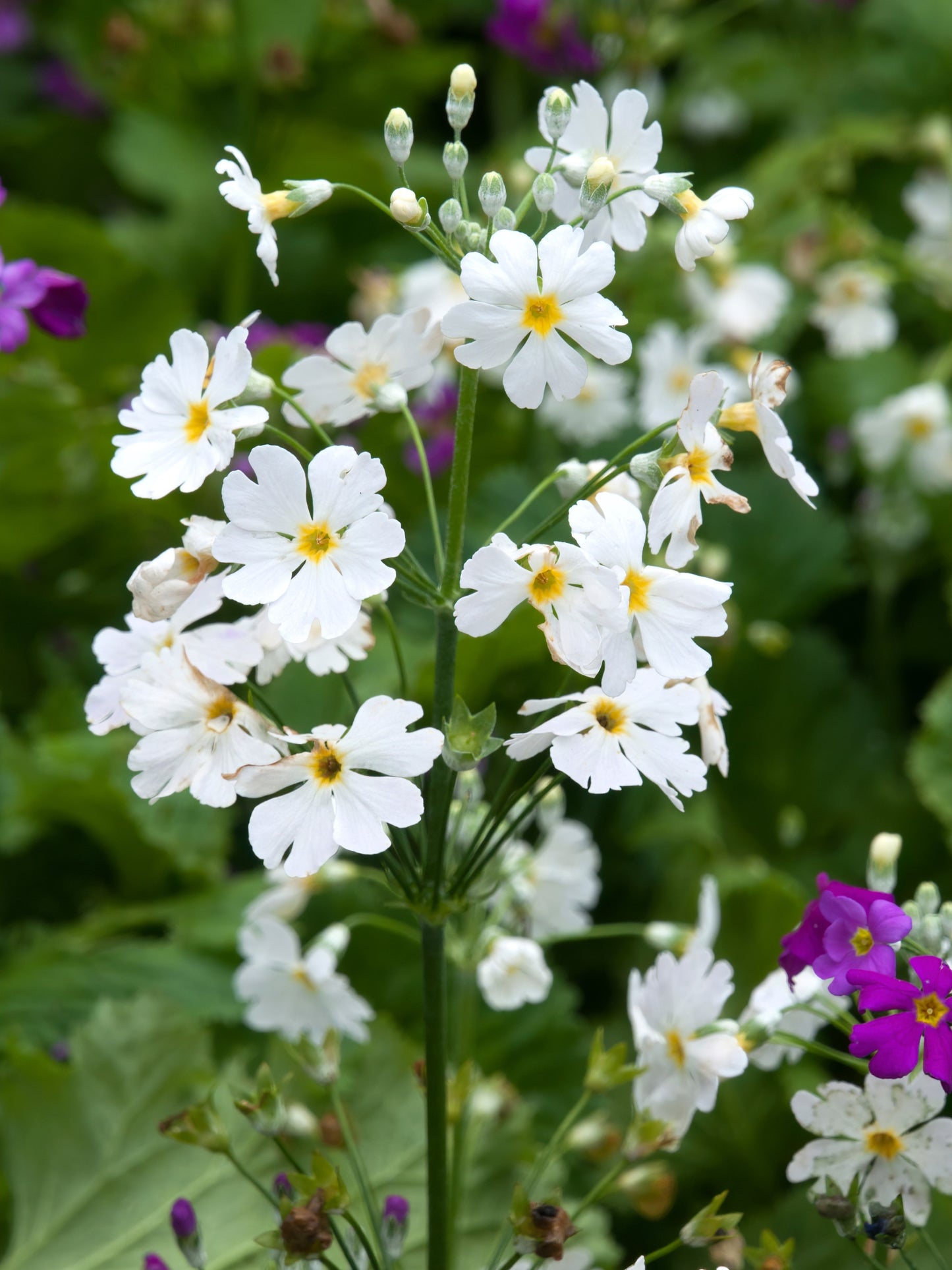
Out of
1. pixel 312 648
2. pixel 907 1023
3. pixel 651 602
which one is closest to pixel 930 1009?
pixel 907 1023

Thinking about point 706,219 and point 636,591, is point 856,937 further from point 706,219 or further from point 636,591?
point 706,219

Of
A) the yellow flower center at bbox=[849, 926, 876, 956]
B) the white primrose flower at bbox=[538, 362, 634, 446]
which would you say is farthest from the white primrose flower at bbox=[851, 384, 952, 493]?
the yellow flower center at bbox=[849, 926, 876, 956]

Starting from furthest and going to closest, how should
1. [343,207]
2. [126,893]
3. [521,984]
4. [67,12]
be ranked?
[67,12], [343,207], [126,893], [521,984]

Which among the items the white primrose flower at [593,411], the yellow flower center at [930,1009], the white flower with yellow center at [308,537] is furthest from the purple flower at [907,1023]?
the white primrose flower at [593,411]

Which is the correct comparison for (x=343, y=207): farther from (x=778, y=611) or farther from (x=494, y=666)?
(x=494, y=666)

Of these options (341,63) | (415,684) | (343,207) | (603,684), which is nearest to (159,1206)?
(415,684)

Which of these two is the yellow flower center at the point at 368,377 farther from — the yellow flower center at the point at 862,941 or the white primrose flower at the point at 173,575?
the yellow flower center at the point at 862,941
